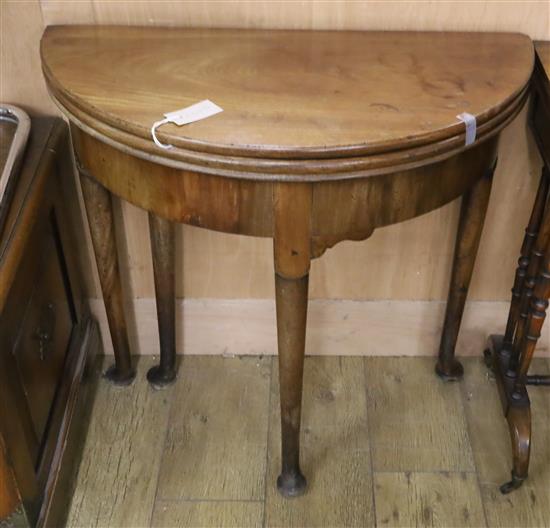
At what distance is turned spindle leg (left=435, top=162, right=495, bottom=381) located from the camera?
133 centimetres

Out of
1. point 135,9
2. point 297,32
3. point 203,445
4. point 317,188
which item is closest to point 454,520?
point 203,445

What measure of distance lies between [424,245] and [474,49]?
0.45m

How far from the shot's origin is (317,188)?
3.25 feet

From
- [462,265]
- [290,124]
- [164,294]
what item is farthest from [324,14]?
[164,294]

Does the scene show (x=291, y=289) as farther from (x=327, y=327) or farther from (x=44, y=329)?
(x=327, y=327)

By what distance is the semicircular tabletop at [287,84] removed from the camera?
3.12 ft

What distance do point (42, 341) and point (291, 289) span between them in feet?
1.59

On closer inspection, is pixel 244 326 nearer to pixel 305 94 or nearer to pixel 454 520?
pixel 454 520

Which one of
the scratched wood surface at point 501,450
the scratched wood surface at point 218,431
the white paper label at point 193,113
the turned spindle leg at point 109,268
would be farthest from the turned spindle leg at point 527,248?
the turned spindle leg at point 109,268

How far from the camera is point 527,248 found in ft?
4.73

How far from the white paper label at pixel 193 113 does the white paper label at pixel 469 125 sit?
1.00ft

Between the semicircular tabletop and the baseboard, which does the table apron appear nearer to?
the semicircular tabletop

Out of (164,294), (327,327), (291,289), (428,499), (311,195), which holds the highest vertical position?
(311,195)

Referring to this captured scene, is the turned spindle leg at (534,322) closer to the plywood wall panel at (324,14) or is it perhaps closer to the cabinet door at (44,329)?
the plywood wall panel at (324,14)
